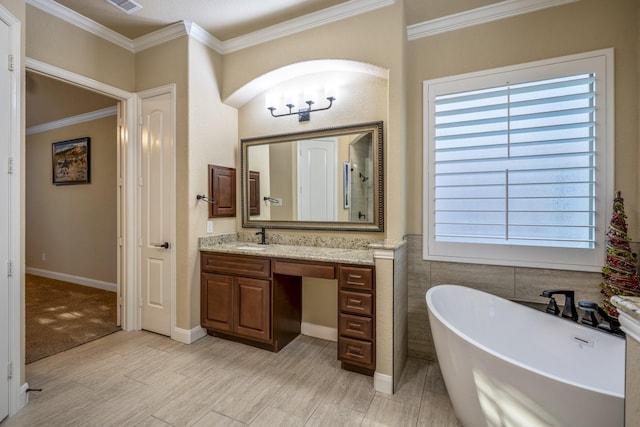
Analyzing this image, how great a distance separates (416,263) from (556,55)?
74.2 inches

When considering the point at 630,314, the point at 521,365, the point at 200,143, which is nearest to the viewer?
the point at 630,314

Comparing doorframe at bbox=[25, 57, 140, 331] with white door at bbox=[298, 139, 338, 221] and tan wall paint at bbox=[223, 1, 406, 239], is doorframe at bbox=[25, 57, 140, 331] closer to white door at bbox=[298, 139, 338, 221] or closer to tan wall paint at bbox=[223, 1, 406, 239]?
tan wall paint at bbox=[223, 1, 406, 239]

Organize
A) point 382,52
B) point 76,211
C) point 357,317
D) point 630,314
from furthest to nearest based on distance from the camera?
point 76,211, point 382,52, point 357,317, point 630,314

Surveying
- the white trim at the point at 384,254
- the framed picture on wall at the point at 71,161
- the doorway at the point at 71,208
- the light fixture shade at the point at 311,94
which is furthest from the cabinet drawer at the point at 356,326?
the framed picture on wall at the point at 71,161

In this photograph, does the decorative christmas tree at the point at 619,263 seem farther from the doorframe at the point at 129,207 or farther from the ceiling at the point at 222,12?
the doorframe at the point at 129,207

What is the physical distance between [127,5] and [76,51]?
2.22 ft

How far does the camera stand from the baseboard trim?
15.4 ft

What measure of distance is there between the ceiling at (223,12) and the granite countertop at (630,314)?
8.00 ft

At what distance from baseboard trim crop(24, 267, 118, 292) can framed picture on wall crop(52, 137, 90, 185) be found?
1.50 meters

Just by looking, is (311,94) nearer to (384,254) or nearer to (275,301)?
(384,254)

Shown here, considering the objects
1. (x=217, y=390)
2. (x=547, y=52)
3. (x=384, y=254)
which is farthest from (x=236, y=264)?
(x=547, y=52)

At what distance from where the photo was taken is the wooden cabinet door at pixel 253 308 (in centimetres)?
274

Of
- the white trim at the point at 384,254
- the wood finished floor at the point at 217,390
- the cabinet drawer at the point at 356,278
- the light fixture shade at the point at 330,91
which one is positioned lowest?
the wood finished floor at the point at 217,390

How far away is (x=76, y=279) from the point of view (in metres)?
5.05
